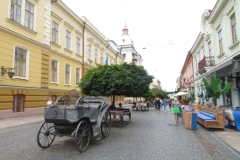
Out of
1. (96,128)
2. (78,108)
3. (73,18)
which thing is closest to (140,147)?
(96,128)

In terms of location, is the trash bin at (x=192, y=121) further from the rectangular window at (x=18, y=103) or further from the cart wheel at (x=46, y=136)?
the rectangular window at (x=18, y=103)

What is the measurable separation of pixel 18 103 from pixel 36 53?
4.46m

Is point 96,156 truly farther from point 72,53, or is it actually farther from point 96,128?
point 72,53

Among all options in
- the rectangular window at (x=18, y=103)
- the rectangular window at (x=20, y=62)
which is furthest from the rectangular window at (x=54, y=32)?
the rectangular window at (x=18, y=103)

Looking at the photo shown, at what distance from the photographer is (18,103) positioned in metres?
13.8

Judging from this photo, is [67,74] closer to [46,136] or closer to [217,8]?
[217,8]

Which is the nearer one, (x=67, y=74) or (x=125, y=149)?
(x=125, y=149)

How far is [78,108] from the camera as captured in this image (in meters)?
5.71

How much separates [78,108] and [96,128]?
104cm

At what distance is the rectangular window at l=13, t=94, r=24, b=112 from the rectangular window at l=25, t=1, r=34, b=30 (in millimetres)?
5723

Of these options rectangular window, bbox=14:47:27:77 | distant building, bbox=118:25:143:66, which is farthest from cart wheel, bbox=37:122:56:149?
distant building, bbox=118:25:143:66

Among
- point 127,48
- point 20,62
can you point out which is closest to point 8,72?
point 20,62

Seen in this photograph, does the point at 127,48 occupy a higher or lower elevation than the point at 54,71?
higher

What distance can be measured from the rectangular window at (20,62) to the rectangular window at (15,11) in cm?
221
